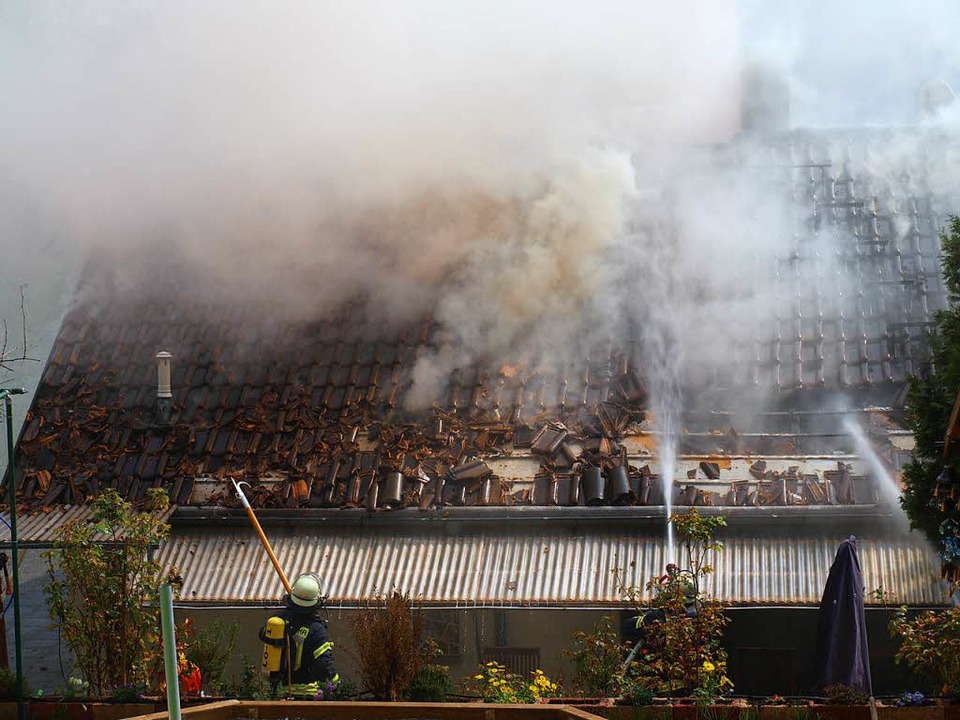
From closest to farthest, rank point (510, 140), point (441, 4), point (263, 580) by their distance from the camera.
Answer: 1. point (263, 580)
2. point (510, 140)
3. point (441, 4)

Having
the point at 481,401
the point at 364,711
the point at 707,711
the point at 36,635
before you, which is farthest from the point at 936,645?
the point at 36,635

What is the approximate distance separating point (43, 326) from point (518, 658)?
10628 millimetres

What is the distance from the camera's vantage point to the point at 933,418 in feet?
45.3

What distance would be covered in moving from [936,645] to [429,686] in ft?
14.8

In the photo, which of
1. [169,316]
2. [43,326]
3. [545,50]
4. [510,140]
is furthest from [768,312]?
[43,326]

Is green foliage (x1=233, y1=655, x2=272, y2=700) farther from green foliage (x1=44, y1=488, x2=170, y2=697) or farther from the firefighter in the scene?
the firefighter

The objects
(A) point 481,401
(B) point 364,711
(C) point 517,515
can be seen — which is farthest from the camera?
(A) point 481,401

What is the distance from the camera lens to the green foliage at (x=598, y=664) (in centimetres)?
1288

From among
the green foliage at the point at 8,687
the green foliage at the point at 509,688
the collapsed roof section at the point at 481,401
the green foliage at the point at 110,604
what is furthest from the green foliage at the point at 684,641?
the green foliage at the point at 8,687

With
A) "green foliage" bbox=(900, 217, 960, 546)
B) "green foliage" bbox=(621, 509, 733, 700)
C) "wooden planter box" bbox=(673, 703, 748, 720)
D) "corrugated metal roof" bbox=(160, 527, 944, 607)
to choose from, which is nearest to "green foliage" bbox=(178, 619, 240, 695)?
"corrugated metal roof" bbox=(160, 527, 944, 607)

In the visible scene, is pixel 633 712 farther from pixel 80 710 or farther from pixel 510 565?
pixel 80 710

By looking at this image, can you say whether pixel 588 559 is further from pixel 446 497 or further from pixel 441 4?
pixel 441 4

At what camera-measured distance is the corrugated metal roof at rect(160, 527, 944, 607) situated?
14.3m

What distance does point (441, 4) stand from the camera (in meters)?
20.6
